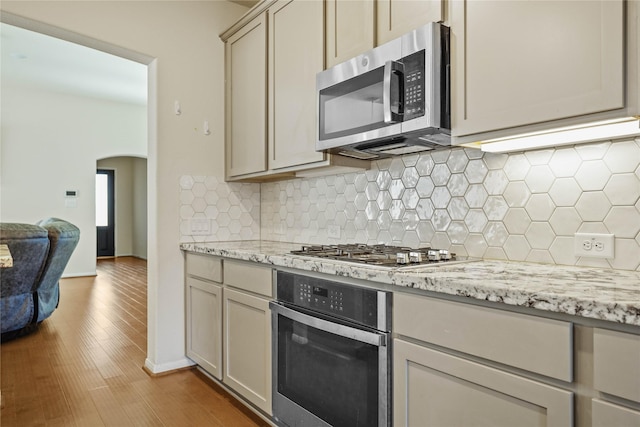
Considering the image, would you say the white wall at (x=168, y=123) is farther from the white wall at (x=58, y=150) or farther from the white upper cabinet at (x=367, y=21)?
the white wall at (x=58, y=150)

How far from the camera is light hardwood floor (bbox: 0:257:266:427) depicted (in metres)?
2.18

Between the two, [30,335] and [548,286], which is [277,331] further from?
[30,335]

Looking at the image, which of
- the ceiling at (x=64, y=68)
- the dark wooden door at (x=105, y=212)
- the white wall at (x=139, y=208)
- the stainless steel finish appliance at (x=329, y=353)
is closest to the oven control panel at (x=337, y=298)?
the stainless steel finish appliance at (x=329, y=353)

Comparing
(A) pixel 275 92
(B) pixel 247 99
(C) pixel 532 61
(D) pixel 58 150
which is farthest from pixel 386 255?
(D) pixel 58 150

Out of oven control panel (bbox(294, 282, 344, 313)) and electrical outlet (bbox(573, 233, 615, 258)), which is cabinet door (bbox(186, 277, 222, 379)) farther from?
electrical outlet (bbox(573, 233, 615, 258))

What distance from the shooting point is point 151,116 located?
9.18 feet

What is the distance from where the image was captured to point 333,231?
2.55 metres

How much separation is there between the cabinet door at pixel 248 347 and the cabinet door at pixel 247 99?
2.87 ft

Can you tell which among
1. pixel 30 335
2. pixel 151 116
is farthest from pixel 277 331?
pixel 30 335

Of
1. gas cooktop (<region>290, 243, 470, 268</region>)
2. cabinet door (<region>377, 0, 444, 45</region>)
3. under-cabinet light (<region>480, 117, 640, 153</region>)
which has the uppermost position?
cabinet door (<region>377, 0, 444, 45</region>)

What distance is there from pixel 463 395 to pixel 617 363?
1.35 feet

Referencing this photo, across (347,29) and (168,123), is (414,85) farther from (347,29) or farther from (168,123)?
(168,123)

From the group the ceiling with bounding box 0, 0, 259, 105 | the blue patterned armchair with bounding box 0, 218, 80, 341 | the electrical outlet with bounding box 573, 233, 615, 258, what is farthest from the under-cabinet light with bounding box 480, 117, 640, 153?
the ceiling with bounding box 0, 0, 259, 105

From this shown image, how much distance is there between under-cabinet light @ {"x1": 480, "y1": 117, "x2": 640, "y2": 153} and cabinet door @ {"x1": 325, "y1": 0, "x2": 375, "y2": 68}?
2.36 feet
